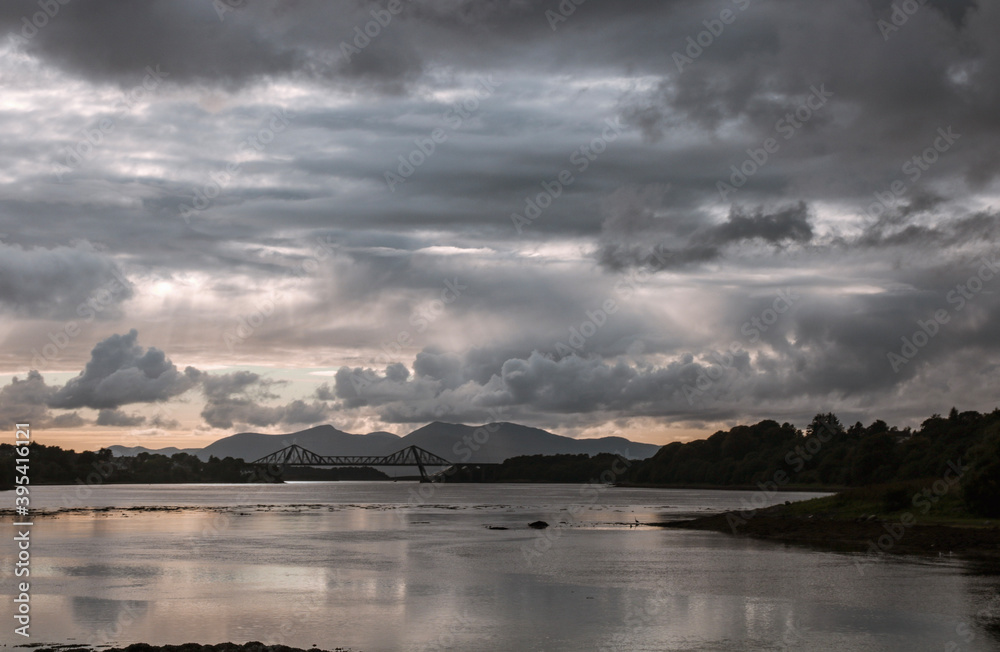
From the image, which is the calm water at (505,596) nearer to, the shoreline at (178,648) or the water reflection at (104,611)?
the water reflection at (104,611)

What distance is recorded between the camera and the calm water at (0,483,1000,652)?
24969 millimetres

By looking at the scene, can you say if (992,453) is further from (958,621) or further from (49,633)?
(49,633)

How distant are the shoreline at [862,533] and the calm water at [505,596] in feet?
14.0

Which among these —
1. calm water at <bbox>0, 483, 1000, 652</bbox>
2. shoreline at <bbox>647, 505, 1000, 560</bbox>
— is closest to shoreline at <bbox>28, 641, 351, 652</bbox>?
calm water at <bbox>0, 483, 1000, 652</bbox>

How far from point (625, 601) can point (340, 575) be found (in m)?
14.0

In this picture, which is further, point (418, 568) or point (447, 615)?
point (418, 568)

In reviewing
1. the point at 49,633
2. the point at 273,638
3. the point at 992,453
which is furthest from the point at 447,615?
the point at 992,453

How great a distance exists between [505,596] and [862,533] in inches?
1374

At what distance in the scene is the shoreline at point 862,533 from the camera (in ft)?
161

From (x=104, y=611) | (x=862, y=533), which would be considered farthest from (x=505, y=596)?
(x=862, y=533)

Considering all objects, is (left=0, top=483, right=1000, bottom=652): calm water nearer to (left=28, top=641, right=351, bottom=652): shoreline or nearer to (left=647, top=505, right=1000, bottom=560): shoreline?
(left=28, top=641, right=351, bottom=652): shoreline

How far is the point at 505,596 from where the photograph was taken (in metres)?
33.0

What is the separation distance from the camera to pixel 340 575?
3959 centimetres

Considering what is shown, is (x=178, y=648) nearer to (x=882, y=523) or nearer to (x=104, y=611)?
(x=104, y=611)
